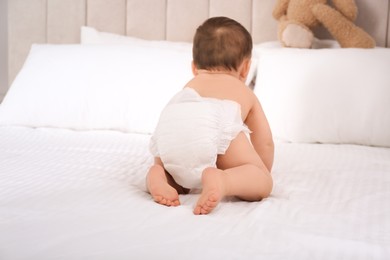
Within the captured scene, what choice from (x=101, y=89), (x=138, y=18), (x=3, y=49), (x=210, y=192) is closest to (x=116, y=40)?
(x=138, y=18)

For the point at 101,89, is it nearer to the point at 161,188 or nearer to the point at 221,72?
the point at 221,72

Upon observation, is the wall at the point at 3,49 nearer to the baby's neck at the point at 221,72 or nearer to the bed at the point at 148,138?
the bed at the point at 148,138

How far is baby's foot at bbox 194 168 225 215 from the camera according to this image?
97 cm

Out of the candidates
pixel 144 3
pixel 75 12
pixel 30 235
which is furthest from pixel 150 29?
pixel 30 235

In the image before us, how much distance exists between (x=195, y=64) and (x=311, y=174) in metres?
0.38

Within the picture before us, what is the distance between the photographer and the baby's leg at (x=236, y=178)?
Result: 3.23 ft

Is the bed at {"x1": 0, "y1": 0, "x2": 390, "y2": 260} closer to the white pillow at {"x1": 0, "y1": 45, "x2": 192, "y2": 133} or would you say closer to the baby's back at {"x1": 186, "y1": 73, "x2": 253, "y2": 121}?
the white pillow at {"x1": 0, "y1": 45, "x2": 192, "y2": 133}

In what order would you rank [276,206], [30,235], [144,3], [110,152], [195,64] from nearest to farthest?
1. [30,235]
2. [276,206]
3. [195,64]
4. [110,152]
5. [144,3]

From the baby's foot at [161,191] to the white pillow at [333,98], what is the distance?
794mm

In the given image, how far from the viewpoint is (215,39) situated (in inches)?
49.7

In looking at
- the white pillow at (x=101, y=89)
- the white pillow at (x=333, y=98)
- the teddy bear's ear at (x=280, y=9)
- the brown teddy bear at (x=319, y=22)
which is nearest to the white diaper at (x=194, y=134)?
the white pillow at (x=333, y=98)

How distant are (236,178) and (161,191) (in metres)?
0.14

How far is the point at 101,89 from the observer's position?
1.99 m

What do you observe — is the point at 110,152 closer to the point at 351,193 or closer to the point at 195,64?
the point at 195,64
